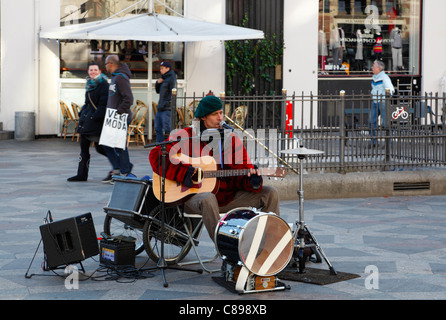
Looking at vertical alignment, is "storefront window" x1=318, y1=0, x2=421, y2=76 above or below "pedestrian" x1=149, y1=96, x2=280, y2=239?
above

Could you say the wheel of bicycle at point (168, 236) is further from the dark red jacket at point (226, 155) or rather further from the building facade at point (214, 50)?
the building facade at point (214, 50)

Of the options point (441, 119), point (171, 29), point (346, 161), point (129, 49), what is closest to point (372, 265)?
point (346, 161)

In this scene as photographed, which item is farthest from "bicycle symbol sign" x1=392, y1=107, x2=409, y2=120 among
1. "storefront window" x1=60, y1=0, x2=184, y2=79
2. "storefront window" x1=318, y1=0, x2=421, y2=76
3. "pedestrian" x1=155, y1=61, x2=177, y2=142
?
"storefront window" x1=318, y1=0, x2=421, y2=76

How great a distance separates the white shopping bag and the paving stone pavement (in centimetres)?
68

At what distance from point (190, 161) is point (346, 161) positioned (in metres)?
4.72

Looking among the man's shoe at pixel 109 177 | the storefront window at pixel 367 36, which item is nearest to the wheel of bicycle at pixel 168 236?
the man's shoe at pixel 109 177

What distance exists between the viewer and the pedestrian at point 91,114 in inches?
468

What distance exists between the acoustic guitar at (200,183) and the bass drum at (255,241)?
1.64 feet

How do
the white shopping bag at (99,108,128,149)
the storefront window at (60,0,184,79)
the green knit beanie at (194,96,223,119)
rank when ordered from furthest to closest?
the storefront window at (60,0,184,79), the white shopping bag at (99,108,128,149), the green knit beanie at (194,96,223,119)

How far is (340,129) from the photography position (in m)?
10.8

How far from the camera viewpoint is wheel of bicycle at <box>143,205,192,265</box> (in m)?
6.84

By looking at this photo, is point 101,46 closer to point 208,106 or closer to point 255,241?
point 208,106

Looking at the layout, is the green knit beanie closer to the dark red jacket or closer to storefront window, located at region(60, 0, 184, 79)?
the dark red jacket

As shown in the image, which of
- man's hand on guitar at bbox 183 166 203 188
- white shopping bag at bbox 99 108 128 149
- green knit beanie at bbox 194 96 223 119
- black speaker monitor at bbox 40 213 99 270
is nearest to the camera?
black speaker monitor at bbox 40 213 99 270
